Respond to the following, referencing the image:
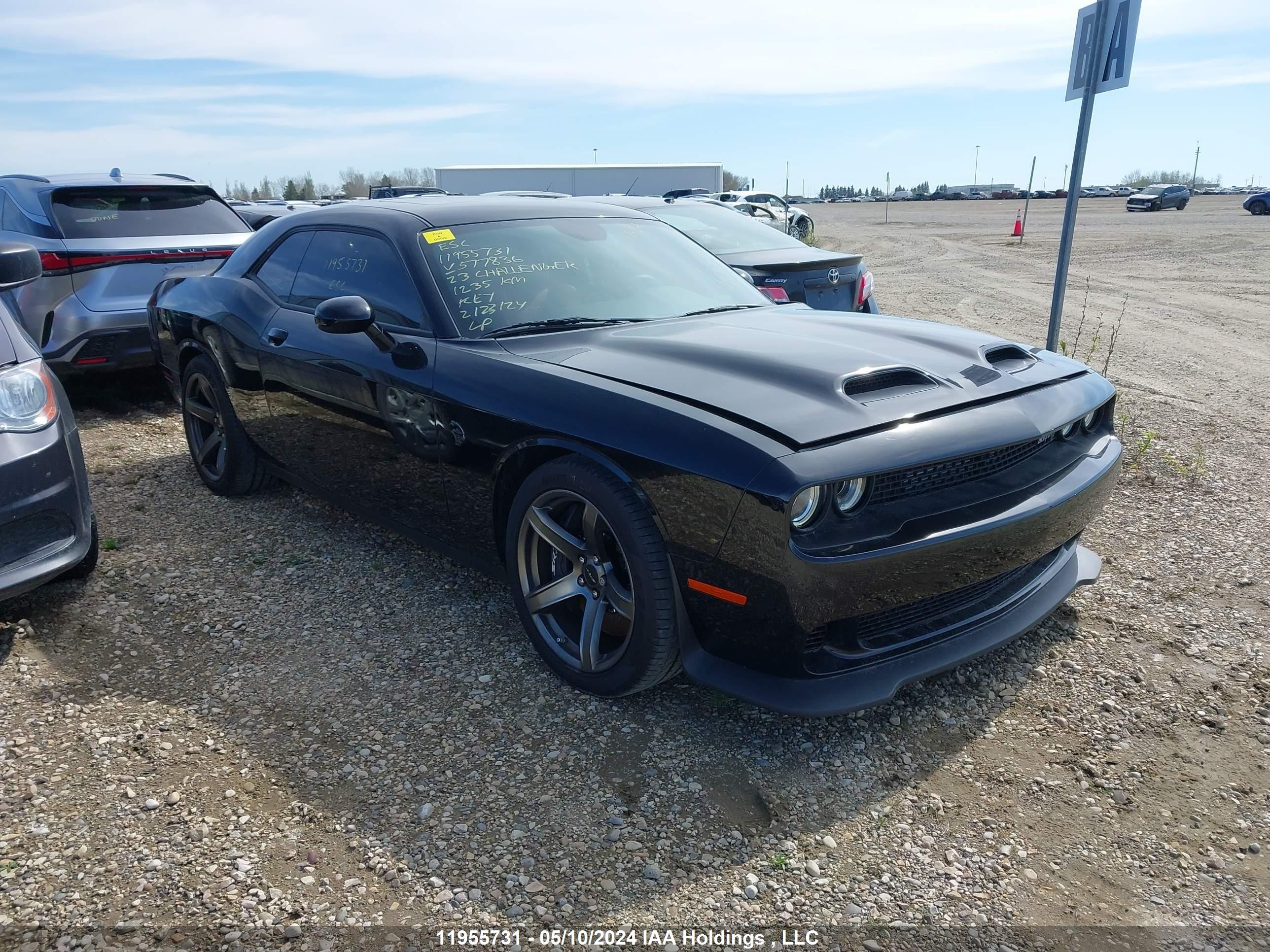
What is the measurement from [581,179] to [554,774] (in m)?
29.8

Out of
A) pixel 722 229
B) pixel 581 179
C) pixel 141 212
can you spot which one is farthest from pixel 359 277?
pixel 581 179

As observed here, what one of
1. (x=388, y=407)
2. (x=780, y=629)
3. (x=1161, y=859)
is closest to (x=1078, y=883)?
(x=1161, y=859)

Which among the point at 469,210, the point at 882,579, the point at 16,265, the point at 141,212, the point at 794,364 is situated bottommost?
the point at 882,579

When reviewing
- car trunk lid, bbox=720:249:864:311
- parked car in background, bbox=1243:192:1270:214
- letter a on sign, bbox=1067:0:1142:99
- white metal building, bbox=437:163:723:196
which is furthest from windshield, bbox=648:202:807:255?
parked car in background, bbox=1243:192:1270:214

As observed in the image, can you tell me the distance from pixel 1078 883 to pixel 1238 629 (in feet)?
5.58

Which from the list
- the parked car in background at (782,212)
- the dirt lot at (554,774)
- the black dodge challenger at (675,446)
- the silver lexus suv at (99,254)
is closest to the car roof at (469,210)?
the black dodge challenger at (675,446)

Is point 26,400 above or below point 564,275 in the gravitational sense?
below

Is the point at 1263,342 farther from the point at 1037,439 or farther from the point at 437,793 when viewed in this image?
the point at 437,793

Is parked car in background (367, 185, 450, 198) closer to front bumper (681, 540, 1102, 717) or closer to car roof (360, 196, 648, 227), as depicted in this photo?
car roof (360, 196, 648, 227)

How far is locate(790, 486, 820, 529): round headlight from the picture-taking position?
2389 mm

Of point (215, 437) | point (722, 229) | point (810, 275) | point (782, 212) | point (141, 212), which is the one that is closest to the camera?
point (215, 437)

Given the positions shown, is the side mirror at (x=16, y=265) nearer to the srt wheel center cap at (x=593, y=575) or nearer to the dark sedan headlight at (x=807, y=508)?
the srt wheel center cap at (x=593, y=575)

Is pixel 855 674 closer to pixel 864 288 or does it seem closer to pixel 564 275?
pixel 564 275

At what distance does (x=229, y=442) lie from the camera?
4762 millimetres
